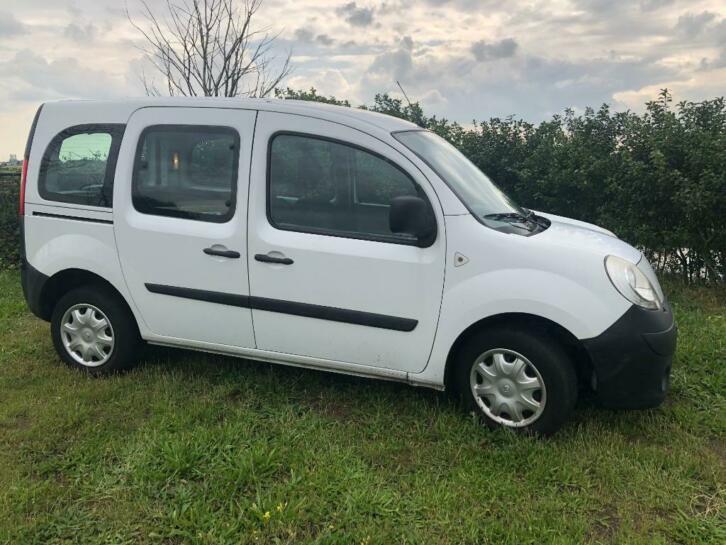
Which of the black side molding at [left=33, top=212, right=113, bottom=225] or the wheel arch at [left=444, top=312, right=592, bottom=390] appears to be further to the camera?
the black side molding at [left=33, top=212, right=113, bottom=225]

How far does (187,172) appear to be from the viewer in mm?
3807

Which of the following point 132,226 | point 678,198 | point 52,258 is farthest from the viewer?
point 678,198

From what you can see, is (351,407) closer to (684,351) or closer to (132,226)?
(132,226)

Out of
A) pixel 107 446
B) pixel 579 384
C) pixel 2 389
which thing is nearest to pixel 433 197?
pixel 579 384

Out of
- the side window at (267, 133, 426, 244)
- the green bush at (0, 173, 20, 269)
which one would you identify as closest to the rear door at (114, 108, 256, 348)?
the side window at (267, 133, 426, 244)

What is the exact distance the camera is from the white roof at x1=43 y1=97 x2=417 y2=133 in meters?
3.58

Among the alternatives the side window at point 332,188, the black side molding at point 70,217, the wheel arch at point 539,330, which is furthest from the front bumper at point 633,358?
the black side molding at point 70,217

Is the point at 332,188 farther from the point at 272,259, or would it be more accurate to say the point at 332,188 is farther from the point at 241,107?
the point at 241,107

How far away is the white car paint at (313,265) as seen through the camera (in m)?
3.17

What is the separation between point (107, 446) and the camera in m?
3.27

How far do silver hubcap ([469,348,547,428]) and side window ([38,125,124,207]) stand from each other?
8.59 feet

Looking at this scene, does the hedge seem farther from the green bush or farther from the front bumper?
the green bush

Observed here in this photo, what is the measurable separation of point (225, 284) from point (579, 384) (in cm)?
218

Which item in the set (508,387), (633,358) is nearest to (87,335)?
(508,387)
